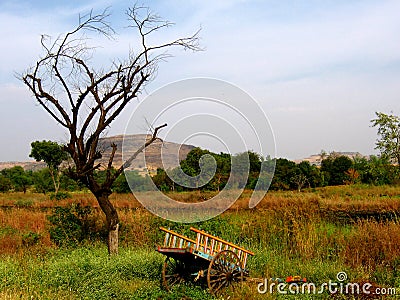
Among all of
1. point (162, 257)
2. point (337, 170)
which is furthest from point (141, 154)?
point (337, 170)

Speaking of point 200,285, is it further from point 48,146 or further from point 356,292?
point 48,146

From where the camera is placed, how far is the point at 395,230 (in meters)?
7.72

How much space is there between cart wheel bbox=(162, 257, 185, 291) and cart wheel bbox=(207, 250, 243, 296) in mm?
543

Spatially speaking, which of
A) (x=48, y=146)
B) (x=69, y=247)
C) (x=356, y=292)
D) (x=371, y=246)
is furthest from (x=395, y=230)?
(x=48, y=146)

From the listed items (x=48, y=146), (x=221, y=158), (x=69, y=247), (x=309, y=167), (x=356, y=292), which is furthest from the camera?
(x=309, y=167)

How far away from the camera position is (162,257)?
7.65 m

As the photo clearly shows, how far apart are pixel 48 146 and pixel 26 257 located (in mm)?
20001

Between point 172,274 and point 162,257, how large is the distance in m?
1.29

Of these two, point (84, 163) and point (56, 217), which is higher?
point (84, 163)

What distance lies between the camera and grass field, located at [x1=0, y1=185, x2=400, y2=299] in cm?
593

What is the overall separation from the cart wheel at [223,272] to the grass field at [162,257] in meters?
0.17

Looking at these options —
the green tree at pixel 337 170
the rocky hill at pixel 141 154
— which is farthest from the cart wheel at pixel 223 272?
the green tree at pixel 337 170

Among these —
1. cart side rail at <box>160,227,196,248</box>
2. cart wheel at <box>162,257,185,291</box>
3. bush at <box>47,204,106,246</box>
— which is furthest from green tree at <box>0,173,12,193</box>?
cart side rail at <box>160,227,196,248</box>

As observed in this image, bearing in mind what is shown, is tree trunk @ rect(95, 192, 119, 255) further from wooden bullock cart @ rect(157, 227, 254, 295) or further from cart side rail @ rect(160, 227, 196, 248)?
cart side rail @ rect(160, 227, 196, 248)
